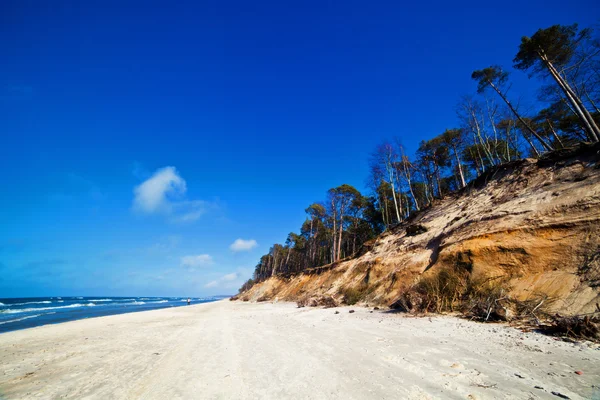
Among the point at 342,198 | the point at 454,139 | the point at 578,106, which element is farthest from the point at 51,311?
the point at 578,106

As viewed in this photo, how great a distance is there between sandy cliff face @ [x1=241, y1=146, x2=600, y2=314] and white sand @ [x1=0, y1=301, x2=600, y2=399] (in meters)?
2.40

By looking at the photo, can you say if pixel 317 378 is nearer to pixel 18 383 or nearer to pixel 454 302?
pixel 18 383

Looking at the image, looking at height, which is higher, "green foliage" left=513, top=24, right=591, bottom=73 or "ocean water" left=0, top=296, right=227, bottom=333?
"green foliage" left=513, top=24, right=591, bottom=73

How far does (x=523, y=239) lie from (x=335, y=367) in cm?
780

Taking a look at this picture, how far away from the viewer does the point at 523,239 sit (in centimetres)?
761

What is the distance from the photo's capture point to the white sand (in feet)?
9.80

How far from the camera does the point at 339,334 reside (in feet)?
20.0

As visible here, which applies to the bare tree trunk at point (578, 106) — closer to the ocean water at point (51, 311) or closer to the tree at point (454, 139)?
the tree at point (454, 139)

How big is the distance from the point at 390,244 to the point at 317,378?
14.2 m

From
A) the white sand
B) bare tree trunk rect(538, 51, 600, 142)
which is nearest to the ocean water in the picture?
the white sand

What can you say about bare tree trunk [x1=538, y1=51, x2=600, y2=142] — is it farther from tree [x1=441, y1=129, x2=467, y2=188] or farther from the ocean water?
the ocean water

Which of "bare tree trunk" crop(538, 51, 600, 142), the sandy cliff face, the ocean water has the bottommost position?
the ocean water

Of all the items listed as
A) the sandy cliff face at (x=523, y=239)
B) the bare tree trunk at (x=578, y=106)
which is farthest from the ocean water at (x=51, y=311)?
the bare tree trunk at (x=578, y=106)

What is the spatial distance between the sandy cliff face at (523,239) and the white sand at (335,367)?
2.40 meters
